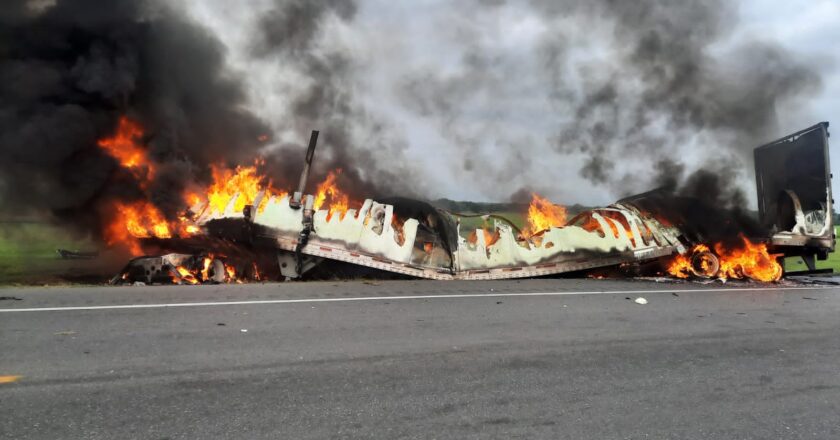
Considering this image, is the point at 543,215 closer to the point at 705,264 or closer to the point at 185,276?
the point at 705,264

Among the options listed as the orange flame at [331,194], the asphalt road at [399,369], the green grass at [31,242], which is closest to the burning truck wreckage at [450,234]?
the orange flame at [331,194]

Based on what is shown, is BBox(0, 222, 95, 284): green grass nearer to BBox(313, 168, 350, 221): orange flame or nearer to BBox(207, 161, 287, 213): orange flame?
BBox(207, 161, 287, 213): orange flame

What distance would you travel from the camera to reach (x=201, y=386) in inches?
135

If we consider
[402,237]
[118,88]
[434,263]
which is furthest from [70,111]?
[434,263]

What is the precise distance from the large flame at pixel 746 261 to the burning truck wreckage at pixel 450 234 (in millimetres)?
20

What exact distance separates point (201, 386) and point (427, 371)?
145 cm

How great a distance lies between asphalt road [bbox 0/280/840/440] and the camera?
295cm

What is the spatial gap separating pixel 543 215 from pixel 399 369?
9926 millimetres

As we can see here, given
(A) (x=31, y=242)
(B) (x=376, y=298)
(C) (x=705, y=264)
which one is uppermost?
(A) (x=31, y=242)

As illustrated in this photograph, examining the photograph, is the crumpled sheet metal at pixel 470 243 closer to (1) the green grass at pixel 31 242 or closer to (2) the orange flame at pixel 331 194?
(2) the orange flame at pixel 331 194

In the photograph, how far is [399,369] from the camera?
13.0ft

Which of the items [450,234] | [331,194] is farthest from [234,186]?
[450,234]

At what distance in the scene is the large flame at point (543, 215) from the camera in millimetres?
13109

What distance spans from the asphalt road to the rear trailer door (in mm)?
4934
